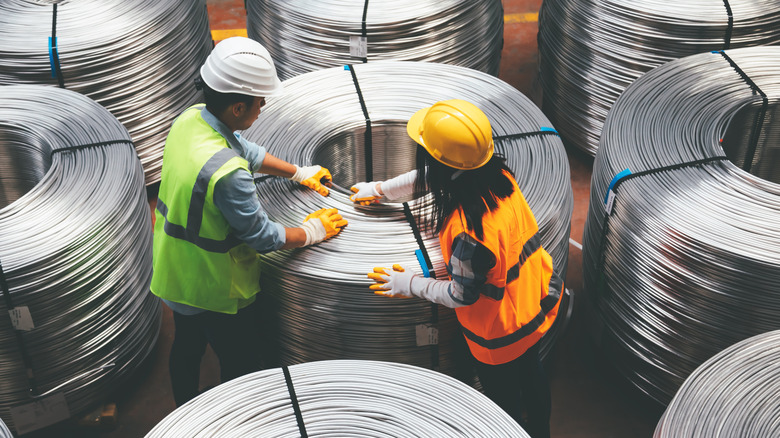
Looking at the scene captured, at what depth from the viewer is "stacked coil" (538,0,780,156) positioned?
4.57 metres

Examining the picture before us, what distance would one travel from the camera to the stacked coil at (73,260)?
3344 millimetres

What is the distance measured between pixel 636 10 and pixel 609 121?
43.1 inches

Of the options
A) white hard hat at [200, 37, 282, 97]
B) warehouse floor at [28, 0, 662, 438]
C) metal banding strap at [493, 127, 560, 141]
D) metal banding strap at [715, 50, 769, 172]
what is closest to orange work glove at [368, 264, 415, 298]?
white hard hat at [200, 37, 282, 97]

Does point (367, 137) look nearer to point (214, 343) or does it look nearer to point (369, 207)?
point (369, 207)

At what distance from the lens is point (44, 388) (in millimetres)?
3541

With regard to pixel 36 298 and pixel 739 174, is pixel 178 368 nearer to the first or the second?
pixel 36 298

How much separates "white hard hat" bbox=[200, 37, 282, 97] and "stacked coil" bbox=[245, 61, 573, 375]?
0.68 metres

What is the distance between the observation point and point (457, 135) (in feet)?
8.46

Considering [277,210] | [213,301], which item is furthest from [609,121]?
[213,301]

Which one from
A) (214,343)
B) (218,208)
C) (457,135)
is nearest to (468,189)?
(457,135)

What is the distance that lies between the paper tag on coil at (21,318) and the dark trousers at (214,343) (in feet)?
1.97

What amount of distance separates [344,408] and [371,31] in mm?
2592

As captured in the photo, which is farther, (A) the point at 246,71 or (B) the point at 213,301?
(B) the point at 213,301

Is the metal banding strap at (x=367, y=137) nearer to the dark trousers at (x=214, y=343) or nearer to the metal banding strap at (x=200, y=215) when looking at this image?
the dark trousers at (x=214, y=343)
